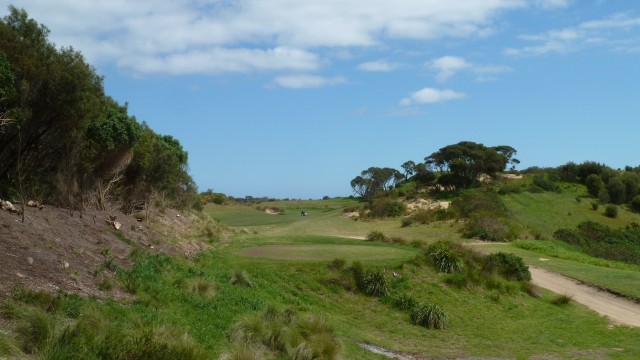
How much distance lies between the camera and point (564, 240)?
170ft

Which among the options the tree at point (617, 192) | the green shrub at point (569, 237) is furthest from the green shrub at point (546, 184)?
the green shrub at point (569, 237)

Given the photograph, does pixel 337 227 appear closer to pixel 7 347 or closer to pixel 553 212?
pixel 553 212

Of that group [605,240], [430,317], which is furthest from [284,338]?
[605,240]

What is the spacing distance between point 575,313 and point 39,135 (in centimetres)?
2111

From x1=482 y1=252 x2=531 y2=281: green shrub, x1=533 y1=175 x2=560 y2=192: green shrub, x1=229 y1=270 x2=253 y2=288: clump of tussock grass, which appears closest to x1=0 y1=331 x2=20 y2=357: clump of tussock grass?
x1=229 y1=270 x2=253 y2=288: clump of tussock grass

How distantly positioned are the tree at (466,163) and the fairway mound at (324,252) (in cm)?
3949

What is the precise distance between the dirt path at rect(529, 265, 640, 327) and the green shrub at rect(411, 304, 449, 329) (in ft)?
23.5

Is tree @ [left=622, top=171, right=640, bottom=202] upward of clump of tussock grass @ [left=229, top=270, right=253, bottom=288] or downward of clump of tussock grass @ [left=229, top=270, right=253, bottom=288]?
upward

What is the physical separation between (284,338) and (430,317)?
1003cm

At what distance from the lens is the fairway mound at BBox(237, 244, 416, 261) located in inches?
1071

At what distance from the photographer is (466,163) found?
68.8 m

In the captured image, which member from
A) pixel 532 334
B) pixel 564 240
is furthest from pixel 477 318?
pixel 564 240

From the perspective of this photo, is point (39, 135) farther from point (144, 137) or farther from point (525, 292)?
point (525, 292)

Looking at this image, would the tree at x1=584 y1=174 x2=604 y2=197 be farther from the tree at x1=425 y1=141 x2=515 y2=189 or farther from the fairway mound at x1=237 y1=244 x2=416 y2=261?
the fairway mound at x1=237 y1=244 x2=416 y2=261
